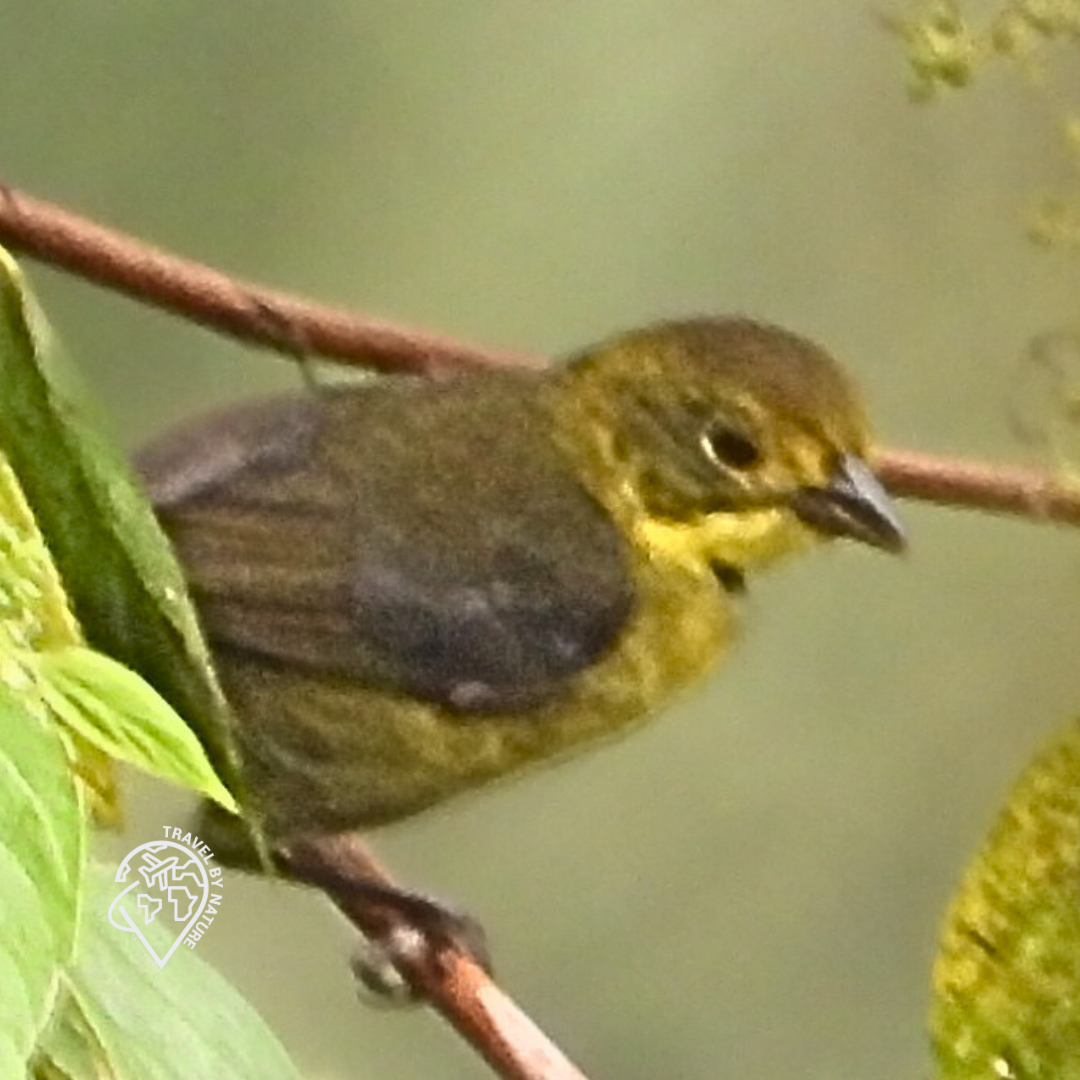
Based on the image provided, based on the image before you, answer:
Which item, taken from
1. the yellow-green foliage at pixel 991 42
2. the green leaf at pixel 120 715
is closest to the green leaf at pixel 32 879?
the green leaf at pixel 120 715

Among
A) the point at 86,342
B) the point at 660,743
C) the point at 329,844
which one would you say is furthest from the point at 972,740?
the point at 86,342

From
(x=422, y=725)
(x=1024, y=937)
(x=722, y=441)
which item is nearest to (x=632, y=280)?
(x=722, y=441)

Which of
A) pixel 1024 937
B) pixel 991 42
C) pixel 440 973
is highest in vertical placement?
pixel 991 42

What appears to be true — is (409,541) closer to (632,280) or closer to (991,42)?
(632,280)

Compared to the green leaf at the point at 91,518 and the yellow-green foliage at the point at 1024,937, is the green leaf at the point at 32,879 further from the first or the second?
the yellow-green foliage at the point at 1024,937

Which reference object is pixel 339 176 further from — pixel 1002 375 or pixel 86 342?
pixel 1002 375

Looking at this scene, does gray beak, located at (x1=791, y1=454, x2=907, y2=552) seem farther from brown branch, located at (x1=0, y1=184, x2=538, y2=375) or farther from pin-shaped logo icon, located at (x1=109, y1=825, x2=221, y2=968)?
pin-shaped logo icon, located at (x1=109, y1=825, x2=221, y2=968)
